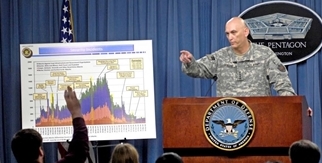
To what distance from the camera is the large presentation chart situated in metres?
6.17

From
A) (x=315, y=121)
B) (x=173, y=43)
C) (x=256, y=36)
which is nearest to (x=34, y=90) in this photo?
(x=173, y=43)

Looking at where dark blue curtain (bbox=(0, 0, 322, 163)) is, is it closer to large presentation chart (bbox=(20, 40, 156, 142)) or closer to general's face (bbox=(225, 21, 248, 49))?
large presentation chart (bbox=(20, 40, 156, 142))

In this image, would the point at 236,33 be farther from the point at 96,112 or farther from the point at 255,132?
the point at 96,112

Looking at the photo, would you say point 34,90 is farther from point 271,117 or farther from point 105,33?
point 271,117

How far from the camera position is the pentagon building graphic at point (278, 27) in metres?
6.50

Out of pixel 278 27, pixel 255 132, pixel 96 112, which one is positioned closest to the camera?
pixel 255 132

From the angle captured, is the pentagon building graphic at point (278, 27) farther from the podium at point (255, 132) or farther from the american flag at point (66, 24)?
the podium at point (255, 132)

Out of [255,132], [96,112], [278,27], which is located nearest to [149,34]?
[96,112]

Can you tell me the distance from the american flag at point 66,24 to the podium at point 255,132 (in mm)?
3058

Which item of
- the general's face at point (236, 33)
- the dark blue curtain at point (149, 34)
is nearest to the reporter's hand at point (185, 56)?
the general's face at point (236, 33)

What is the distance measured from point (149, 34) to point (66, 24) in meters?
0.86

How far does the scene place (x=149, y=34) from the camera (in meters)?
6.73

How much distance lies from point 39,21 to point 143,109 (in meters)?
1.66

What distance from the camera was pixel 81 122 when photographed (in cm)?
301
